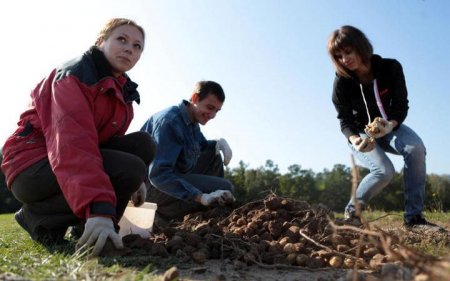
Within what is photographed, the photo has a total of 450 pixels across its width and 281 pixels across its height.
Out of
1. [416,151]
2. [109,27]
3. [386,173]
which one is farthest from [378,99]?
[109,27]

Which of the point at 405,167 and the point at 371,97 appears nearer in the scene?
the point at 405,167

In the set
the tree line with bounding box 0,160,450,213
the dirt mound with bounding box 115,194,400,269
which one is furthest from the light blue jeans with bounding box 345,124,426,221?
the tree line with bounding box 0,160,450,213

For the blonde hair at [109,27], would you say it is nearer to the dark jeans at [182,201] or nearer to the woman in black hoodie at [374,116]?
the dark jeans at [182,201]

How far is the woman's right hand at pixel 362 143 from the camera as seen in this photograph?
371 centimetres

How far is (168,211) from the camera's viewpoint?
416 centimetres

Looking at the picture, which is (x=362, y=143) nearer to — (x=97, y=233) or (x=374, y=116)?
(x=374, y=116)

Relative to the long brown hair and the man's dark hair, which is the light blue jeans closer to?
the long brown hair

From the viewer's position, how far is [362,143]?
3697 millimetres

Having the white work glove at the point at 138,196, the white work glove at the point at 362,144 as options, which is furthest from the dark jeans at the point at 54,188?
the white work glove at the point at 362,144

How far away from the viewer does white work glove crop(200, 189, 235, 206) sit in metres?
3.63

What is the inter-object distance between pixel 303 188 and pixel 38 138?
46448 millimetres

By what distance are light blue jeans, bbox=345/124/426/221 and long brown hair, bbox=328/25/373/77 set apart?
0.68m

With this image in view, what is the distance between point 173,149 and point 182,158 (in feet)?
0.71

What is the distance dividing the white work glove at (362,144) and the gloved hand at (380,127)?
3.1 inches
